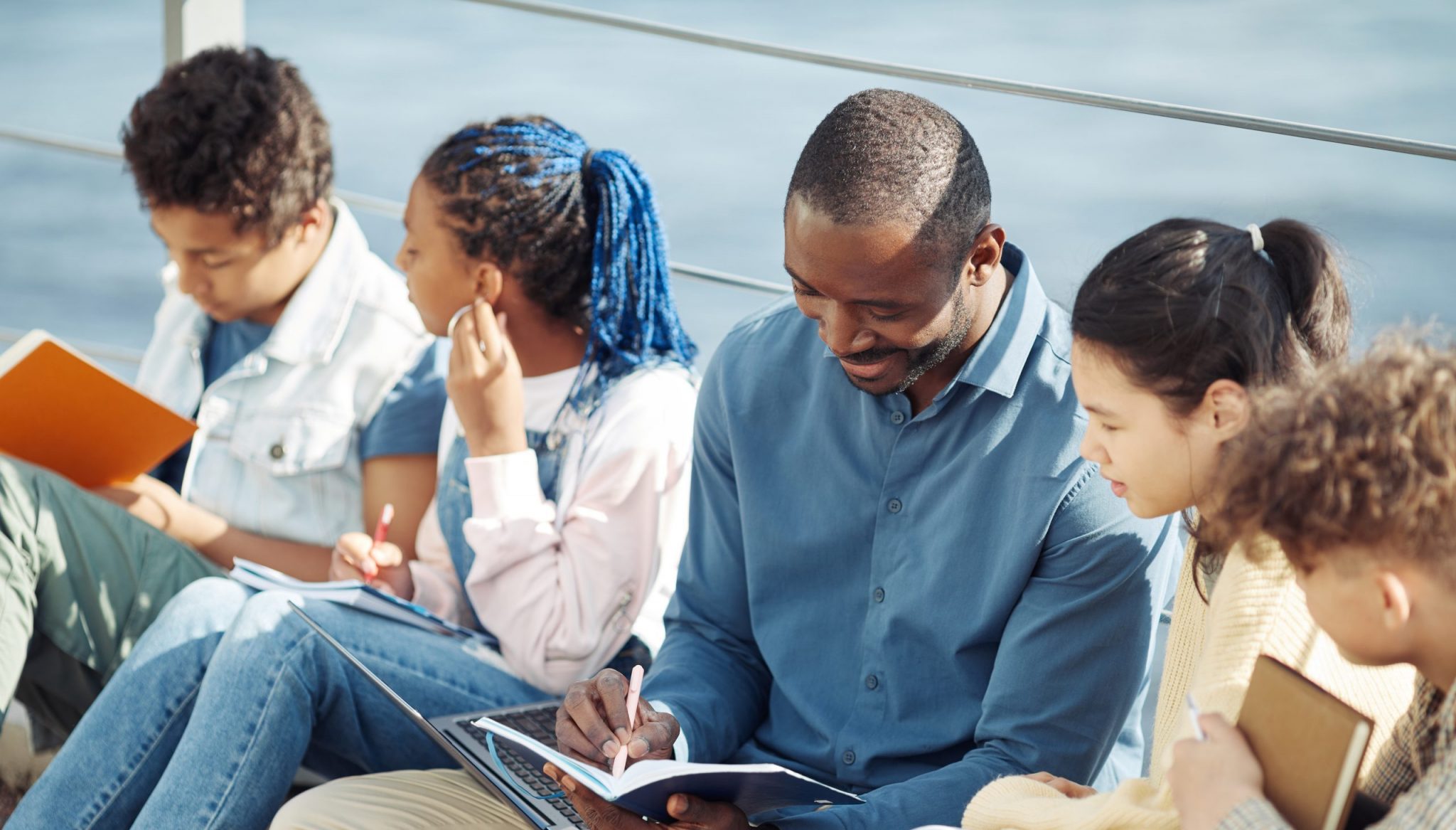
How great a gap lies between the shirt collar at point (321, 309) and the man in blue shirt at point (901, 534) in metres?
0.74

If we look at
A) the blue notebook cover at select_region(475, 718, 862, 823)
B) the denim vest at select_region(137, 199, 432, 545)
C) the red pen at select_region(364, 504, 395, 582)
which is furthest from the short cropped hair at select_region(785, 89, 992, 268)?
the denim vest at select_region(137, 199, 432, 545)

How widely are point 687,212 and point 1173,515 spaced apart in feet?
13.6

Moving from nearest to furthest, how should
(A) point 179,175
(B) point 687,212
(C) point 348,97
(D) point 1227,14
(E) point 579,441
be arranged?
(E) point 579,441
(A) point 179,175
(B) point 687,212
(C) point 348,97
(D) point 1227,14

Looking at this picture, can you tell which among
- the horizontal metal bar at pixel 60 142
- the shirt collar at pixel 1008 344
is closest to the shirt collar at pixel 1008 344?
the shirt collar at pixel 1008 344

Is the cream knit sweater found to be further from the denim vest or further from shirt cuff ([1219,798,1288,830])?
the denim vest

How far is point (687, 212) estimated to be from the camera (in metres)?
5.44

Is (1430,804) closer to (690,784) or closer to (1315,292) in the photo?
(1315,292)

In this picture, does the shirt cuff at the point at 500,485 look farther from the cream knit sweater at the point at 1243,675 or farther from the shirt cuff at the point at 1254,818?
the shirt cuff at the point at 1254,818

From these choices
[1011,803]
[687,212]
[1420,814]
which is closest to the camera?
[1420,814]

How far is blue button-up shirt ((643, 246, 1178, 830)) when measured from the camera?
1.40 metres

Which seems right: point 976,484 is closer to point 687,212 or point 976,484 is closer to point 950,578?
point 950,578

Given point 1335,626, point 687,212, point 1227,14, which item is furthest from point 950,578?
Answer: point 1227,14

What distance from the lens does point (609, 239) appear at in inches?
76.5

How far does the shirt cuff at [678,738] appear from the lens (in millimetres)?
1435
